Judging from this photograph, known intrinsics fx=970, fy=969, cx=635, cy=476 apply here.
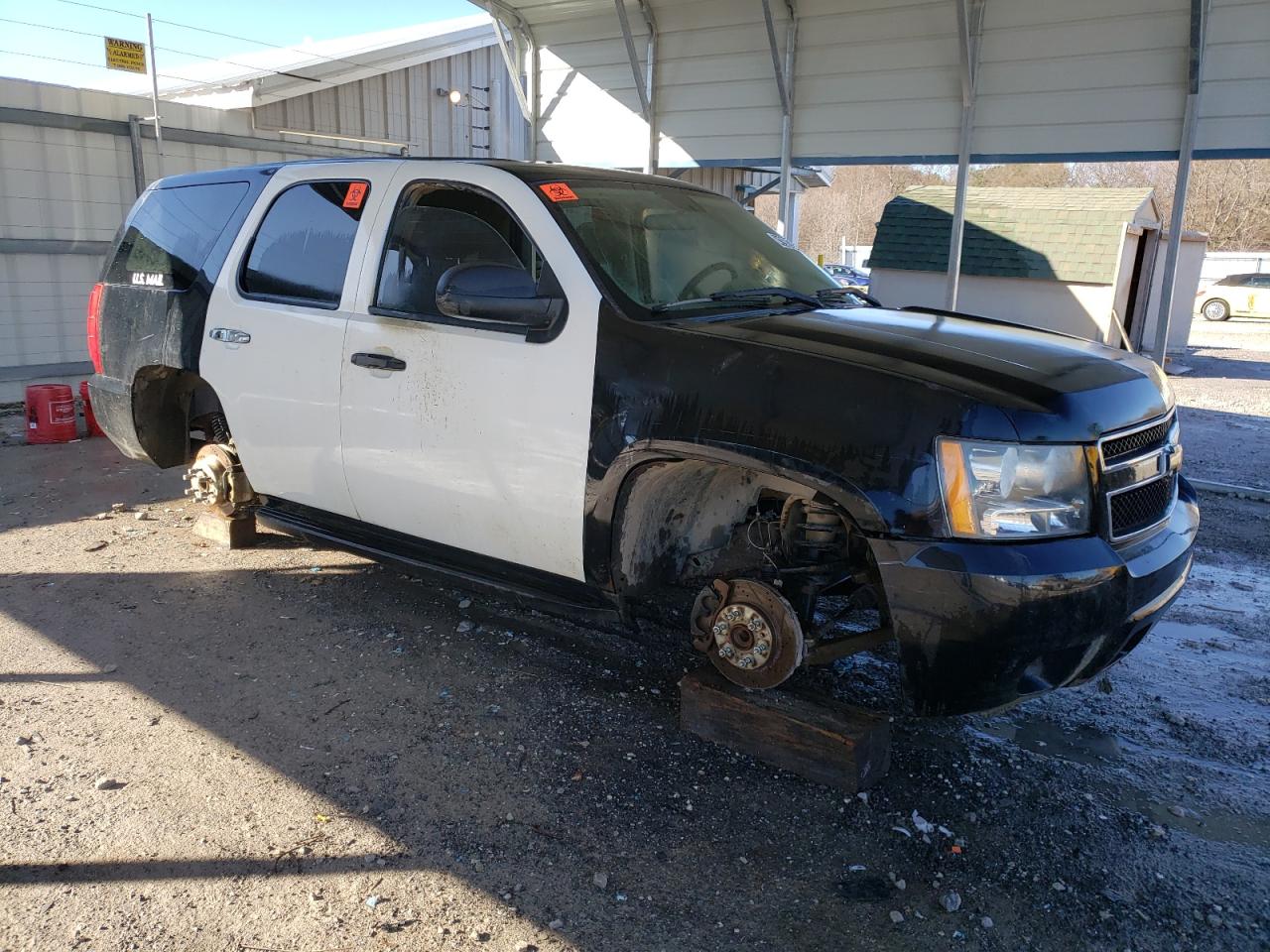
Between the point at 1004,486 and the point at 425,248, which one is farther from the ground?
the point at 425,248

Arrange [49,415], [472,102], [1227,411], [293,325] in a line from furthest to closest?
[472,102], [1227,411], [49,415], [293,325]

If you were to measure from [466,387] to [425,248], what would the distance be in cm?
71

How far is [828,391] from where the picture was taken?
2908 millimetres

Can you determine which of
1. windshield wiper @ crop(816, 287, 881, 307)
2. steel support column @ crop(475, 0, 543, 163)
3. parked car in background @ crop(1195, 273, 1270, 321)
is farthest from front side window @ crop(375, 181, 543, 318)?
parked car in background @ crop(1195, 273, 1270, 321)

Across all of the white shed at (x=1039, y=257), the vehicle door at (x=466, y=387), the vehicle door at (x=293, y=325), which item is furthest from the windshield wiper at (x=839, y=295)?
the white shed at (x=1039, y=257)

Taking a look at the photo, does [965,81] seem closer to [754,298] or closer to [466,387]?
[754,298]

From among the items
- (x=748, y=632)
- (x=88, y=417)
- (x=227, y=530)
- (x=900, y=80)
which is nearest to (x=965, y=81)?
(x=900, y=80)

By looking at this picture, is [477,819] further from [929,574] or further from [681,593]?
[929,574]

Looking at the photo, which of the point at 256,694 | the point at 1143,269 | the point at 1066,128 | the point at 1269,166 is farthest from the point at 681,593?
the point at 1269,166

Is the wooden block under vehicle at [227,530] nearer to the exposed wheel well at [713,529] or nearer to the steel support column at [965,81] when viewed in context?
the exposed wheel well at [713,529]

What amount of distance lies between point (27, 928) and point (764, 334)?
8.93ft

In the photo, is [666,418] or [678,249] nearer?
[666,418]

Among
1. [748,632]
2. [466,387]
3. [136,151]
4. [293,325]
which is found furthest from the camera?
[136,151]

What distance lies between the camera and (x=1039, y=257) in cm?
1602
